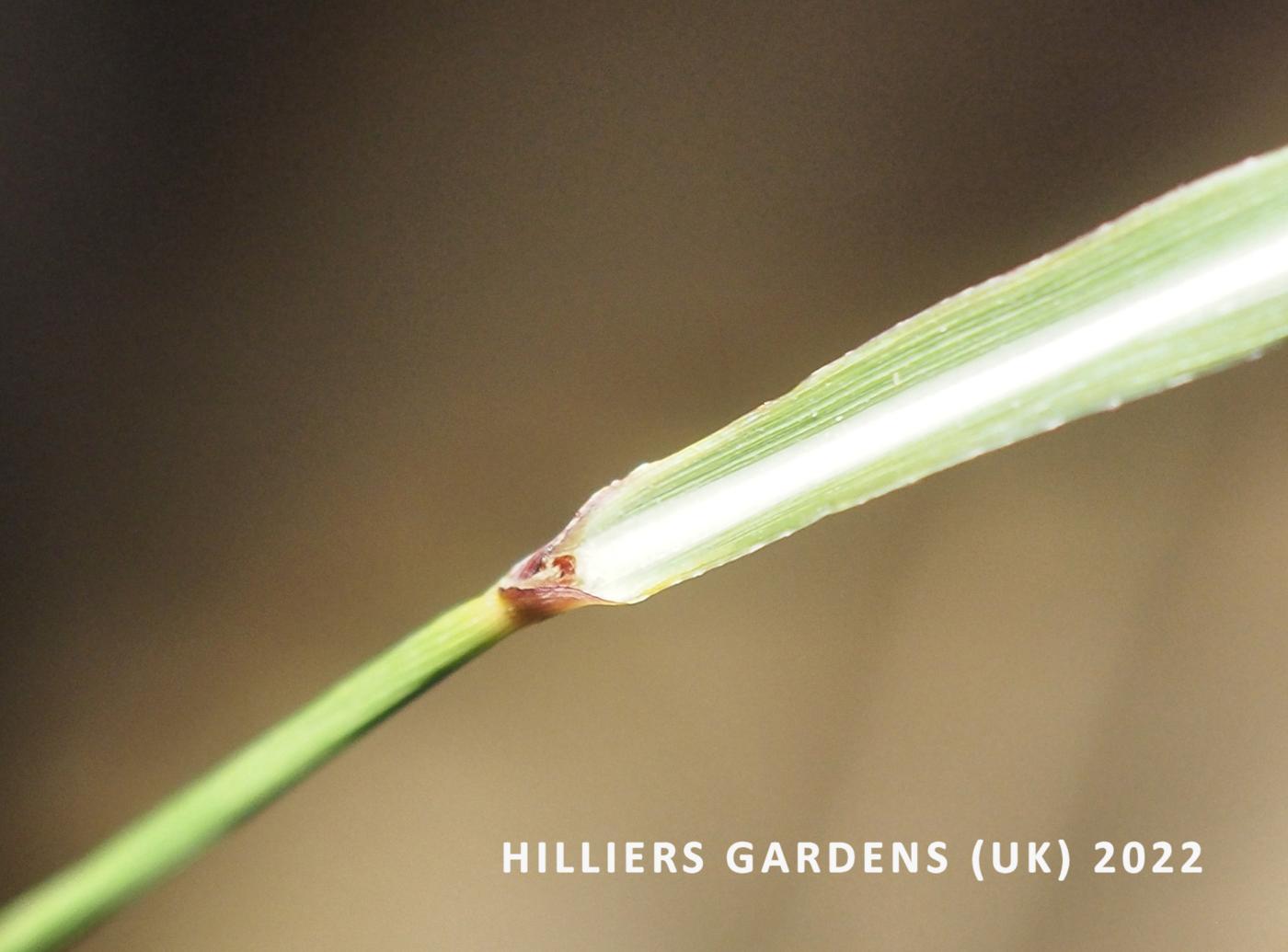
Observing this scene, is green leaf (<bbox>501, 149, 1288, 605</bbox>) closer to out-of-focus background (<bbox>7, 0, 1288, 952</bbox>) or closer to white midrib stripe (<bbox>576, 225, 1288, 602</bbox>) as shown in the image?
white midrib stripe (<bbox>576, 225, 1288, 602</bbox>)

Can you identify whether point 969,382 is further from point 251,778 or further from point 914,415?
point 251,778

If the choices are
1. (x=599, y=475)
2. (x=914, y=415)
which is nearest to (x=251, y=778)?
(x=914, y=415)

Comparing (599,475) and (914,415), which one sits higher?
(599,475)

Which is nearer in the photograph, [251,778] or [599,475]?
[251,778]

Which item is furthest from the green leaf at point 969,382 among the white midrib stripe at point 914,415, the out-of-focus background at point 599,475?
the out-of-focus background at point 599,475

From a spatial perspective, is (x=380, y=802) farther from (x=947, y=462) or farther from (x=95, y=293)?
(x=947, y=462)

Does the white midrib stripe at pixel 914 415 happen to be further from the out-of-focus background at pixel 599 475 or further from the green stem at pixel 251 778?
the out-of-focus background at pixel 599 475
